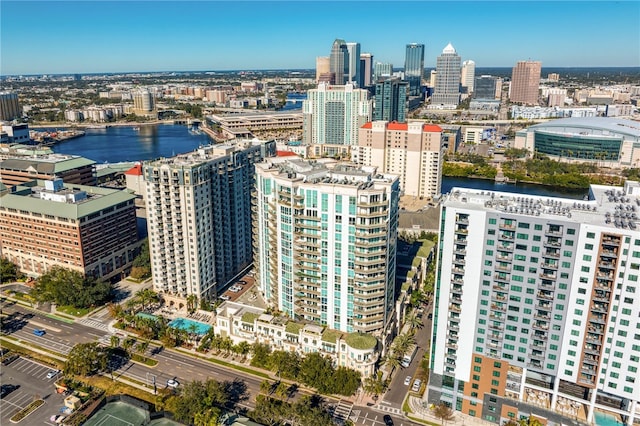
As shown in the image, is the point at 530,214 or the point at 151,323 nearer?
the point at 530,214

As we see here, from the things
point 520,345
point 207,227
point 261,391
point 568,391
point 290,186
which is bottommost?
point 261,391

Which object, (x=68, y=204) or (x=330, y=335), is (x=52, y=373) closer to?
(x=68, y=204)

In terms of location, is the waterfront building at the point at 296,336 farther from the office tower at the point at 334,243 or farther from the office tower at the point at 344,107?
the office tower at the point at 344,107

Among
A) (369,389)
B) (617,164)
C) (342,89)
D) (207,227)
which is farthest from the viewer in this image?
(342,89)

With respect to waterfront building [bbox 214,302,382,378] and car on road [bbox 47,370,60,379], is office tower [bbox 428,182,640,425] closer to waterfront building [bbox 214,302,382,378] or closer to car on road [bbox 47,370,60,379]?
waterfront building [bbox 214,302,382,378]

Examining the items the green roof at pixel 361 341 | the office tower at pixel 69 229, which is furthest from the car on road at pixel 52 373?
the green roof at pixel 361 341

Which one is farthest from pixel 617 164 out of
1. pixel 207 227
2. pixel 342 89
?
pixel 207 227

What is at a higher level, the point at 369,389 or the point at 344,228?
the point at 344,228

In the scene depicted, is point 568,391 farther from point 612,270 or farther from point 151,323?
point 151,323
